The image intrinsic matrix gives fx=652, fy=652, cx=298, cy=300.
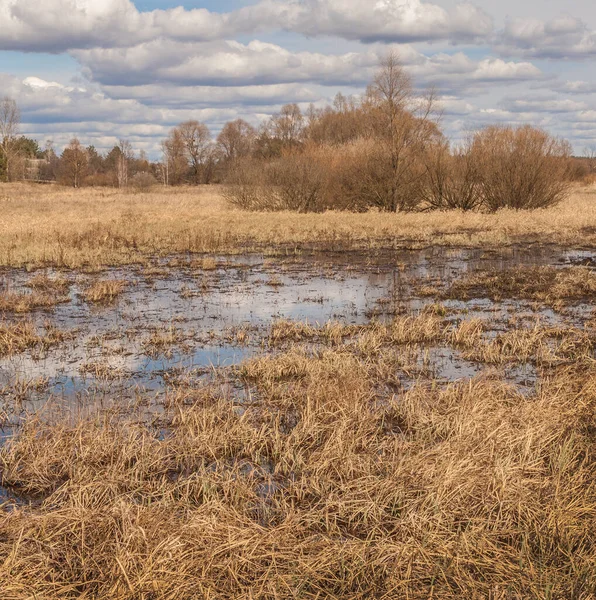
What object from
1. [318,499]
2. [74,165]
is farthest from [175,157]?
[318,499]

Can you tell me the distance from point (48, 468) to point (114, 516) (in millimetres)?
1215

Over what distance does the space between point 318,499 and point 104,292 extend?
842cm

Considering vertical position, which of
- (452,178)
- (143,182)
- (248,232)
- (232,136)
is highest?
(232,136)

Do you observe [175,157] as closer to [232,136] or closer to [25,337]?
[232,136]

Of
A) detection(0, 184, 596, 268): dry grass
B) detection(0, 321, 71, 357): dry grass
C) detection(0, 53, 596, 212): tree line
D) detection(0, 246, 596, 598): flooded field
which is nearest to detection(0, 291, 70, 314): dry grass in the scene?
detection(0, 246, 596, 598): flooded field

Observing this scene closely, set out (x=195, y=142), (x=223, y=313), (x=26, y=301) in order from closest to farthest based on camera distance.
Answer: (x=223, y=313), (x=26, y=301), (x=195, y=142)

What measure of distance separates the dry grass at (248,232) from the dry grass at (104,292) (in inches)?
130

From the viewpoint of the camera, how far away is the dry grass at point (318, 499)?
3.48 m

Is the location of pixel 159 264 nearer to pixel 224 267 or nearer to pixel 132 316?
pixel 224 267

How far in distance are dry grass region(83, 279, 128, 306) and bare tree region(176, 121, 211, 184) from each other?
219 feet

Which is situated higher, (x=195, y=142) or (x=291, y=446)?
(x=195, y=142)

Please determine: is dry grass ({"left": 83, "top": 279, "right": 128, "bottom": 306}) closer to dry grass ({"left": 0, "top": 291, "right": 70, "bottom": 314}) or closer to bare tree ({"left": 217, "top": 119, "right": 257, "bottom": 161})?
dry grass ({"left": 0, "top": 291, "right": 70, "bottom": 314})

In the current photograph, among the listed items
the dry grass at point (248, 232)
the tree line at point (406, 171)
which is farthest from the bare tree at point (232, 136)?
the dry grass at point (248, 232)

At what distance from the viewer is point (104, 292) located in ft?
39.1
